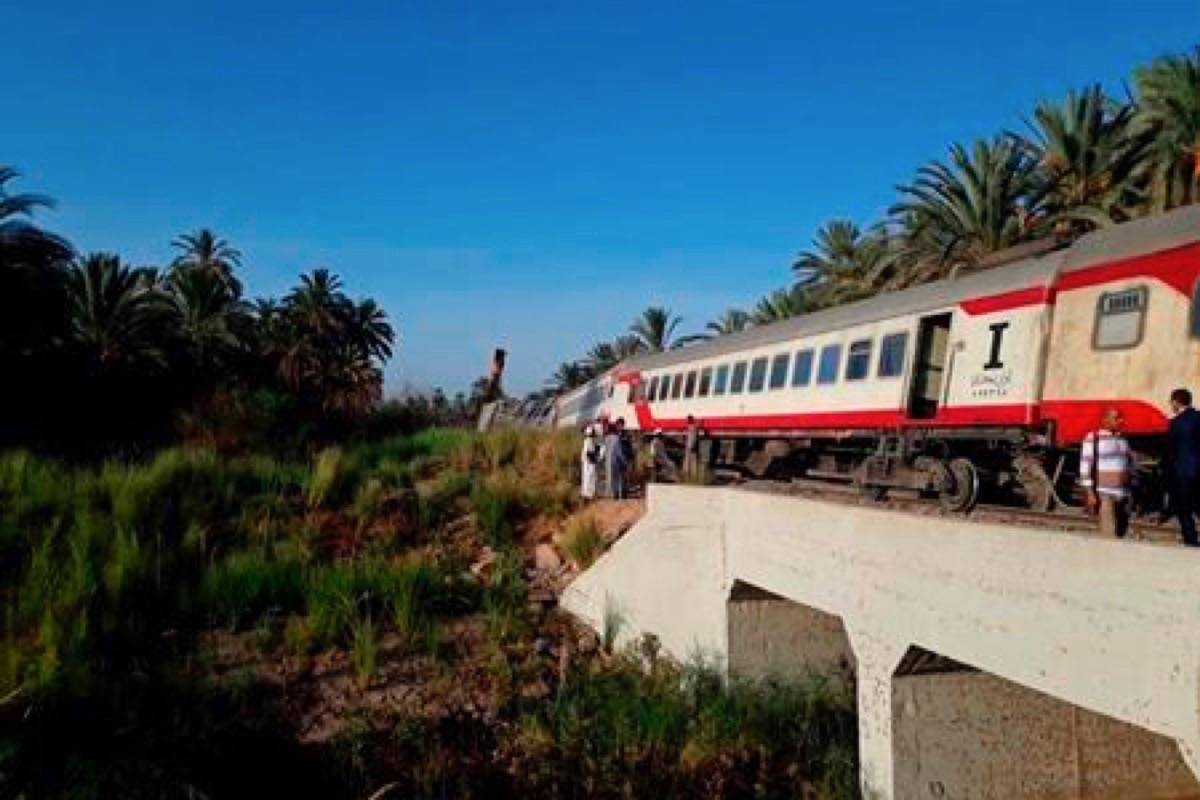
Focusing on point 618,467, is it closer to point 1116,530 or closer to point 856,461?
point 856,461

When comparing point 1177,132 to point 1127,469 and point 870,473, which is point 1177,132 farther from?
point 1127,469

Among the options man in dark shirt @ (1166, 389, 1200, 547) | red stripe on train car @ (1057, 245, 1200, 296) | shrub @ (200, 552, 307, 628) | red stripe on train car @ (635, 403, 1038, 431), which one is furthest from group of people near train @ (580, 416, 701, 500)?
man in dark shirt @ (1166, 389, 1200, 547)

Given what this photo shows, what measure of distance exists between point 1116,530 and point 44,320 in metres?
25.2

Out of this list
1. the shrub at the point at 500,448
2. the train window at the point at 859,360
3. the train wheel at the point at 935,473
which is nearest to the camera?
the train wheel at the point at 935,473

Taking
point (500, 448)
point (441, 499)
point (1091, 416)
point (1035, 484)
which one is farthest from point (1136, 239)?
point (500, 448)

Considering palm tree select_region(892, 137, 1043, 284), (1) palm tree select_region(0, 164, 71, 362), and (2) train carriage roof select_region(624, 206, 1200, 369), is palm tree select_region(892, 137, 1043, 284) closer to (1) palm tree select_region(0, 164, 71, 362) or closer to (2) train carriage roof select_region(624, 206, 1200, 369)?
(2) train carriage roof select_region(624, 206, 1200, 369)

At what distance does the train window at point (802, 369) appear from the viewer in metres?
17.5

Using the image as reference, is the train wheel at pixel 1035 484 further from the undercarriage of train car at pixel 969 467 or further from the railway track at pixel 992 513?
the railway track at pixel 992 513

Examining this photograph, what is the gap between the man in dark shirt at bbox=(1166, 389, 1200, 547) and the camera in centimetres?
893

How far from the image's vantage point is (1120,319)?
36.7ft

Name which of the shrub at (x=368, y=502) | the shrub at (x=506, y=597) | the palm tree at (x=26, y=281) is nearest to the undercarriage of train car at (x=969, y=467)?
the shrub at (x=506, y=597)

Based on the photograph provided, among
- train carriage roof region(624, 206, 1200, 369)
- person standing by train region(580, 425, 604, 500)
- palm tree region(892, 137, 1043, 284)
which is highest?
palm tree region(892, 137, 1043, 284)

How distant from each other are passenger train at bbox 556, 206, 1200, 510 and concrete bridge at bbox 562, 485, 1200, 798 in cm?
316

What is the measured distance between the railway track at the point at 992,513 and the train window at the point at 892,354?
5.50 feet
